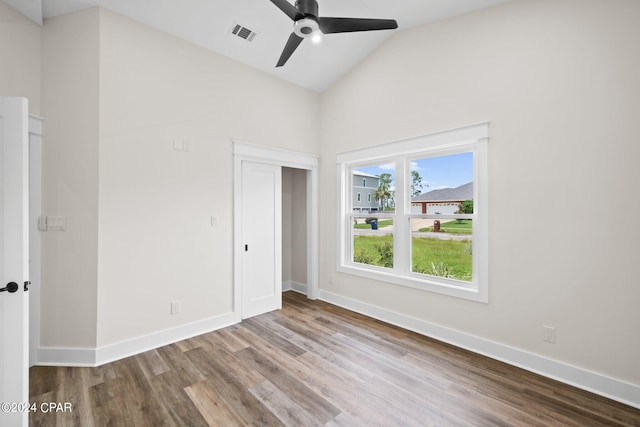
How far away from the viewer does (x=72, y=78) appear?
2689 mm

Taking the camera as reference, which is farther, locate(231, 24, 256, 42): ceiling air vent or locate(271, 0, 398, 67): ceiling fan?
locate(231, 24, 256, 42): ceiling air vent

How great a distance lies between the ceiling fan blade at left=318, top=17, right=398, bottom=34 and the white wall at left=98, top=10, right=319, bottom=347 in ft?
6.06

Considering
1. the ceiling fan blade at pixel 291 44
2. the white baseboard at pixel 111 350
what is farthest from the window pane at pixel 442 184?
the white baseboard at pixel 111 350

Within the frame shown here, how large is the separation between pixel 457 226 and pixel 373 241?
1.24 meters

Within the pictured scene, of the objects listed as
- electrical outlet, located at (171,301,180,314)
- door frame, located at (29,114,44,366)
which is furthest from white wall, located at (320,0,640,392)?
door frame, located at (29,114,44,366)

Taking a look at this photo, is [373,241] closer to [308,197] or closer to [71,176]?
[308,197]

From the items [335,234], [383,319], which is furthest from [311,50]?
[383,319]

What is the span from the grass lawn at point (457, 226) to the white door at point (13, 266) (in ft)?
12.1

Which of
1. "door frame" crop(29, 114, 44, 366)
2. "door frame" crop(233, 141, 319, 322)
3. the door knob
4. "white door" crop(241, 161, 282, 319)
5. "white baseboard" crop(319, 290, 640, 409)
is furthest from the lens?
"white door" crop(241, 161, 282, 319)

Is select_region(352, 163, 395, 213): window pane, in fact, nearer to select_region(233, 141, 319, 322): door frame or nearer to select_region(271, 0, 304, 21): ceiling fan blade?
select_region(233, 141, 319, 322): door frame

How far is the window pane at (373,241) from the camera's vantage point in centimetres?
395

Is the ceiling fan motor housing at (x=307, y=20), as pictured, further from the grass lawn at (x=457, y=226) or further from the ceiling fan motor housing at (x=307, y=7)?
the grass lawn at (x=457, y=226)

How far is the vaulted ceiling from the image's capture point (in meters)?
2.73

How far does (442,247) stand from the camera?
11.1ft
